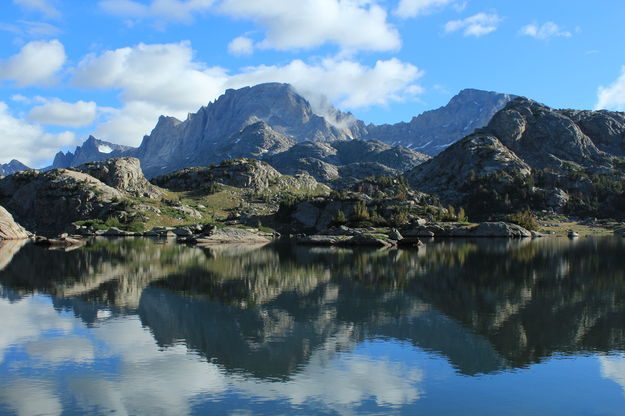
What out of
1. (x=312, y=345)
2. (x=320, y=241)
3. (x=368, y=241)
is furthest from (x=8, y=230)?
(x=312, y=345)

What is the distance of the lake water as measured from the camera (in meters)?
20.9

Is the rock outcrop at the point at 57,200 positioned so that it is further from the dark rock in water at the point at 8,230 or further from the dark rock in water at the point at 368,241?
the dark rock in water at the point at 368,241

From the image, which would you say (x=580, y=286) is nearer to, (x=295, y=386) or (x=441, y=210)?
(x=295, y=386)

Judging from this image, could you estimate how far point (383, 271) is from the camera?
63812mm

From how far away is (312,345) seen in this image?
94.7 feet

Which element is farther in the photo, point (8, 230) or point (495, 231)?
point (495, 231)

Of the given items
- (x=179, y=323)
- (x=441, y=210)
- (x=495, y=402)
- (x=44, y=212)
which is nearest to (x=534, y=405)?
(x=495, y=402)

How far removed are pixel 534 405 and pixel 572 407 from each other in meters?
1.46

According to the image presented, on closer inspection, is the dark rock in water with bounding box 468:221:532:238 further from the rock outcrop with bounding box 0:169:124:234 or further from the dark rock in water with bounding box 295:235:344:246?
the rock outcrop with bounding box 0:169:124:234

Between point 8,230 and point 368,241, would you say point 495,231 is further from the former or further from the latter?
point 8,230

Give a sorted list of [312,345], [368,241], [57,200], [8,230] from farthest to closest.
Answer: [57,200], [8,230], [368,241], [312,345]

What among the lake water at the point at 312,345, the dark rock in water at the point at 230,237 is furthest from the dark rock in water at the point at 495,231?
the lake water at the point at 312,345

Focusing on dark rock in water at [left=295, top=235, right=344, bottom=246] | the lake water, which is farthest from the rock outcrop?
the lake water

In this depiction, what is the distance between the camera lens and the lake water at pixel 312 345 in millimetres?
20938
